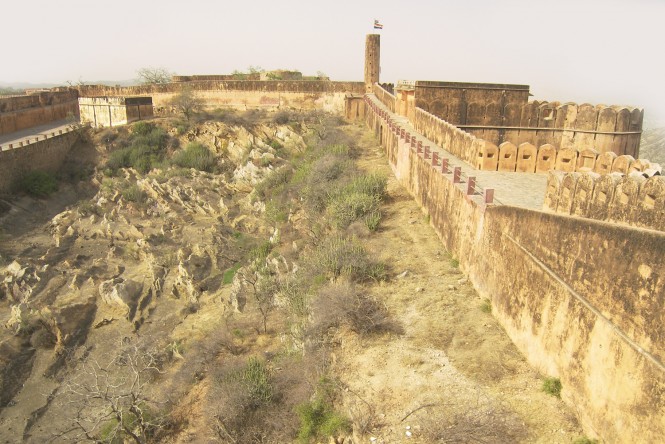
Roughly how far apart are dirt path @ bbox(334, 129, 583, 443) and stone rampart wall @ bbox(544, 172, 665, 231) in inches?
88.9

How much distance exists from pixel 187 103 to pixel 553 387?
2702 cm

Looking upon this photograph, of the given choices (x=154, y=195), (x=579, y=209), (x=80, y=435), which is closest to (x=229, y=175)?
(x=154, y=195)

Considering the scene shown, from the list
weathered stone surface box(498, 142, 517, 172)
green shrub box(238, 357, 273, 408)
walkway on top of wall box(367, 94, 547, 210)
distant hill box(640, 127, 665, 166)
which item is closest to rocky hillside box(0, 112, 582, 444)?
green shrub box(238, 357, 273, 408)

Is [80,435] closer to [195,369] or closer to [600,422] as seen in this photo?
[195,369]

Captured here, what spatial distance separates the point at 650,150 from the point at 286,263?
4443 centimetres

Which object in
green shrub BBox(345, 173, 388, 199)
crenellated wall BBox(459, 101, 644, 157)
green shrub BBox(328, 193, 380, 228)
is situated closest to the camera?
green shrub BBox(328, 193, 380, 228)

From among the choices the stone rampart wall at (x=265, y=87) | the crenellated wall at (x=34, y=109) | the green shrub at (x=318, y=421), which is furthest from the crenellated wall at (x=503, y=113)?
the crenellated wall at (x=34, y=109)

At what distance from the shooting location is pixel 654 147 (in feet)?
149

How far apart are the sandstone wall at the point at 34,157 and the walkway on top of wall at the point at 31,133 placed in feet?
2.33

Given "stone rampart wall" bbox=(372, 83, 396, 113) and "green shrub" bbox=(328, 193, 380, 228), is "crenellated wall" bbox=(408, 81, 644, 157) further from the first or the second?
"green shrub" bbox=(328, 193, 380, 228)

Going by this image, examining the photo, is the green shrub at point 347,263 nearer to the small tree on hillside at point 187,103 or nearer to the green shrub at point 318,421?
the green shrub at point 318,421

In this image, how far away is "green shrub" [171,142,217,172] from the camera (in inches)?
969

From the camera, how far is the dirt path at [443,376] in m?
5.47

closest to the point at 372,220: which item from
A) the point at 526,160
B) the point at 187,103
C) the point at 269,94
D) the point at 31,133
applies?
the point at 526,160
